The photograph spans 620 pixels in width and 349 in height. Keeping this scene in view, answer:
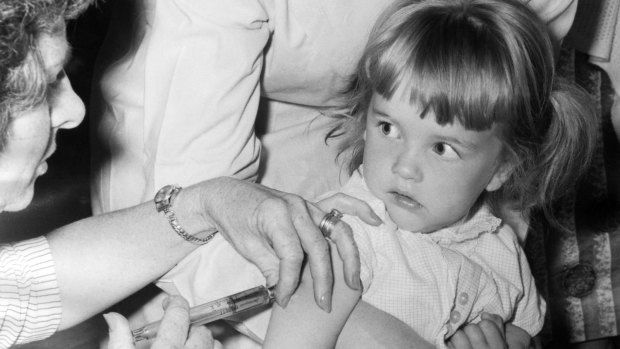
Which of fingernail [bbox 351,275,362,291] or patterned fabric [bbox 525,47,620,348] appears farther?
patterned fabric [bbox 525,47,620,348]

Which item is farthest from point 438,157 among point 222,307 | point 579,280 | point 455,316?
point 579,280

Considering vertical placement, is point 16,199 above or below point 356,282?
above

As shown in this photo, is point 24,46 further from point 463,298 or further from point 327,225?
point 463,298

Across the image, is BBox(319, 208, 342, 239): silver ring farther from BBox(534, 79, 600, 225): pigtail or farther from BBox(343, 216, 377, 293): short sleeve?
BBox(534, 79, 600, 225): pigtail

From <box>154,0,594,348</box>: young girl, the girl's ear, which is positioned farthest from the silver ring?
the girl's ear

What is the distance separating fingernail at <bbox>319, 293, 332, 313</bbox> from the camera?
2.94ft

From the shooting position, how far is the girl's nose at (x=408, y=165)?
3.11ft

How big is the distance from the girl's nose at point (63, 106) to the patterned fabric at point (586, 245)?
1.05 meters

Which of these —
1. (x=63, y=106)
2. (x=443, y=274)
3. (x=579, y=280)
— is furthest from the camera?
(x=579, y=280)

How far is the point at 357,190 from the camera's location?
1.01 meters

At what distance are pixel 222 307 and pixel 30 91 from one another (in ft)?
1.00

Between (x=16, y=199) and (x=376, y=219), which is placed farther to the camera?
(x=376, y=219)

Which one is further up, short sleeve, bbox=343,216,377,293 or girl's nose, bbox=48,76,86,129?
girl's nose, bbox=48,76,86,129

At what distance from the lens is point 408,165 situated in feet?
3.11
